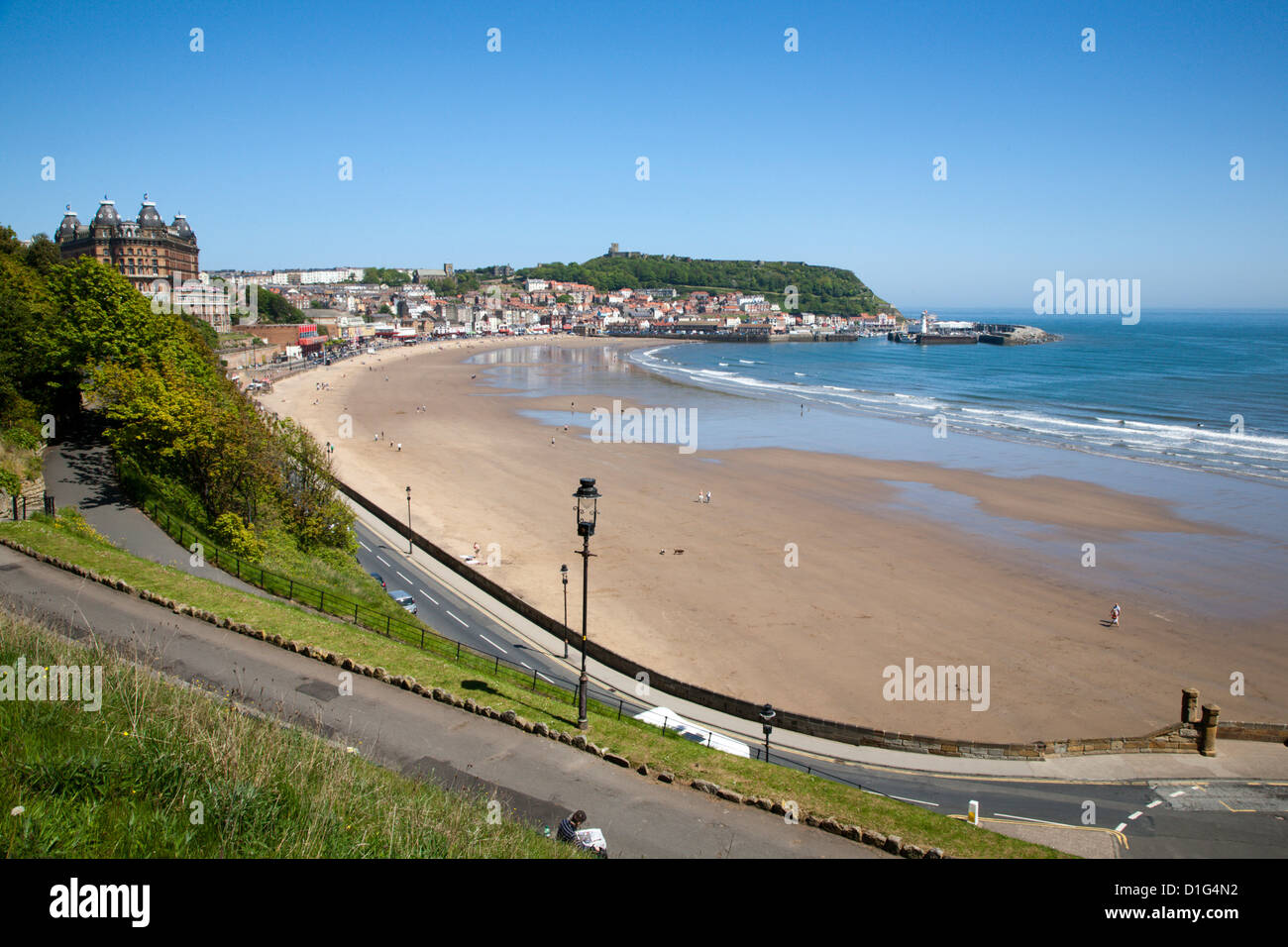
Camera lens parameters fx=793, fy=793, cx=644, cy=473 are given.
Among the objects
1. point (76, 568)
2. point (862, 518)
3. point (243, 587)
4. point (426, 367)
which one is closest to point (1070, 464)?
point (862, 518)

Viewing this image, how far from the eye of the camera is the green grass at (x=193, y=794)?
697cm

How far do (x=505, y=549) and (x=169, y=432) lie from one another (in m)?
12.2

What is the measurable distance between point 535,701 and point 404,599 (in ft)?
34.7

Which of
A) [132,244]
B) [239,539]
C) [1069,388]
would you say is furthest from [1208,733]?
[132,244]

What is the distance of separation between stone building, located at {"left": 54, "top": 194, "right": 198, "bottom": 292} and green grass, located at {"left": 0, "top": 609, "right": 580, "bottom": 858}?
10620 cm

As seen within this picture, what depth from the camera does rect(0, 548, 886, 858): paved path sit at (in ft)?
34.9

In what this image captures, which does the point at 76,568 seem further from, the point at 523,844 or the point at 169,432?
the point at 523,844

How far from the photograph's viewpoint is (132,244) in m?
102

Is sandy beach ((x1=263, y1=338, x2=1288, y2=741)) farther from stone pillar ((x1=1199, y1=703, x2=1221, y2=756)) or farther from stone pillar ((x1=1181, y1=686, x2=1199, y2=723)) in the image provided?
stone pillar ((x1=1199, y1=703, x2=1221, y2=756))

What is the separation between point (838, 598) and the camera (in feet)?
89.9

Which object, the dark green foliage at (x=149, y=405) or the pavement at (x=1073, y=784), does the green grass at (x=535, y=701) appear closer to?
the pavement at (x=1073, y=784)

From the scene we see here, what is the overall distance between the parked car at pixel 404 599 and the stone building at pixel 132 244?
92110 millimetres

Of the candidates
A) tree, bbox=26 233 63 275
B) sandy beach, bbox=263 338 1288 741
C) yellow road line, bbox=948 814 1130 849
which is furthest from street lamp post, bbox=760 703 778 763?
tree, bbox=26 233 63 275

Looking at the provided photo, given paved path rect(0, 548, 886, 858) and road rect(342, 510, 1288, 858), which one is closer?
paved path rect(0, 548, 886, 858)
